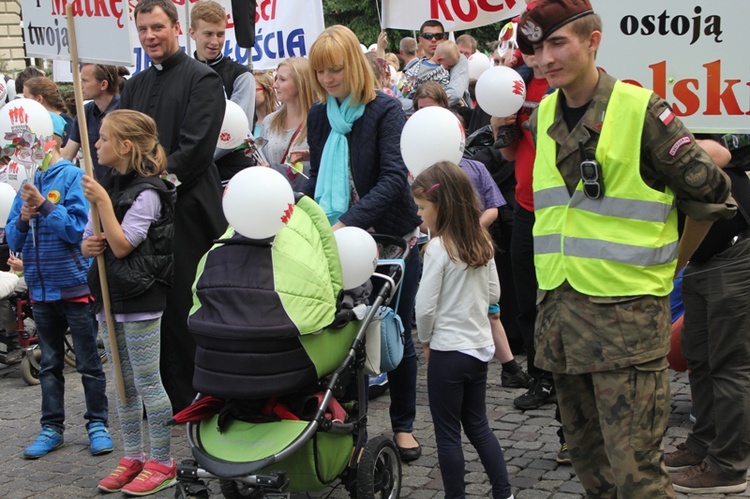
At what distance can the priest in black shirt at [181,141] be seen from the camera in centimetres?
548

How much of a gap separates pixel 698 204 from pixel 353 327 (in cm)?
171

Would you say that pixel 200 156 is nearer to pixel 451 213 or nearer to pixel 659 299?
pixel 451 213

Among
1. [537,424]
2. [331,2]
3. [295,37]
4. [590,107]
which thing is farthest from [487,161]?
[331,2]

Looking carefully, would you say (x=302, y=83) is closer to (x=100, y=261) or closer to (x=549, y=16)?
(x=100, y=261)

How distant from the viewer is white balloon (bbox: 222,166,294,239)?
3975mm

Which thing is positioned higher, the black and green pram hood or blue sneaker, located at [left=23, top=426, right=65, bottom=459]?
the black and green pram hood

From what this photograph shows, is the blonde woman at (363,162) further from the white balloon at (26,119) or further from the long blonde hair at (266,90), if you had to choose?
the long blonde hair at (266,90)

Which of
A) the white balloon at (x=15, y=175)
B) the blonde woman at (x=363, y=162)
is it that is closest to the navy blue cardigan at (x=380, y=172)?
the blonde woman at (x=363, y=162)

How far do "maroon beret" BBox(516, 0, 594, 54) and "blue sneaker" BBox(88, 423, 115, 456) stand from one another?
374cm

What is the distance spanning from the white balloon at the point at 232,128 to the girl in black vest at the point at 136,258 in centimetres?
111

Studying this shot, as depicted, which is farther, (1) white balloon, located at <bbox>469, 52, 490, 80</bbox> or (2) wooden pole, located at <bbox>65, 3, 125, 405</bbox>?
(1) white balloon, located at <bbox>469, 52, 490, 80</bbox>

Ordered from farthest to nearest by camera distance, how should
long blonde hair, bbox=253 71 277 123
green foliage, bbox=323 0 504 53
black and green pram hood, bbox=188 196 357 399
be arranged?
green foliage, bbox=323 0 504 53
long blonde hair, bbox=253 71 277 123
black and green pram hood, bbox=188 196 357 399

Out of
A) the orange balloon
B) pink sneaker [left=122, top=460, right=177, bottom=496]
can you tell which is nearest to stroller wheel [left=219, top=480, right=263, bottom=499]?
pink sneaker [left=122, top=460, right=177, bottom=496]

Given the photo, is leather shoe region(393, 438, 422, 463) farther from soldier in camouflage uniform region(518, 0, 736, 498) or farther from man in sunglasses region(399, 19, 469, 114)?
man in sunglasses region(399, 19, 469, 114)
